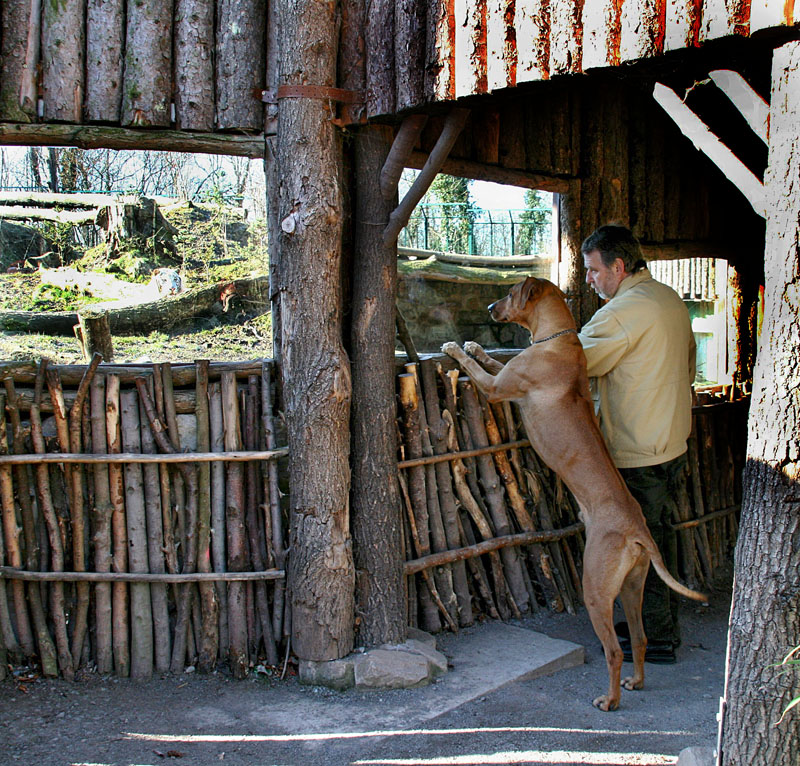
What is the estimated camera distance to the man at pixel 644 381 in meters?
5.07

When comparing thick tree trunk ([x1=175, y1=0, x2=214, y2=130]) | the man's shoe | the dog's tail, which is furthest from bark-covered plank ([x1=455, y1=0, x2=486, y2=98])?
the man's shoe

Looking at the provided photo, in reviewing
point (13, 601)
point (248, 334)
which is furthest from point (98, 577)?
point (248, 334)

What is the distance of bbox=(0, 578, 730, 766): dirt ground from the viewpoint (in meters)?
3.88

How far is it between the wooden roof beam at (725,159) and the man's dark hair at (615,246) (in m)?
1.43

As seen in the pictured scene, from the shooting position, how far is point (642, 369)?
5.09 m

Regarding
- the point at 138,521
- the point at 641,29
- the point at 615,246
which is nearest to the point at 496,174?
the point at 615,246

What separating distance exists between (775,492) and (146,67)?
4063mm

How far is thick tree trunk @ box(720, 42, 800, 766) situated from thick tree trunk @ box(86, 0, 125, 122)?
3.61m

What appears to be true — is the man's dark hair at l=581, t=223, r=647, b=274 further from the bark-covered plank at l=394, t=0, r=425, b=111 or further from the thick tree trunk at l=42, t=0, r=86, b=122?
the thick tree trunk at l=42, t=0, r=86, b=122

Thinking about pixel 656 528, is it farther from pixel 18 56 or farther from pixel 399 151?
pixel 18 56

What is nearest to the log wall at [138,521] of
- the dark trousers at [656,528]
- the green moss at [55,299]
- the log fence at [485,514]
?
the log fence at [485,514]

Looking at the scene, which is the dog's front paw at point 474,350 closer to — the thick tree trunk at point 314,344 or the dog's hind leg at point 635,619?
the thick tree trunk at point 314,344

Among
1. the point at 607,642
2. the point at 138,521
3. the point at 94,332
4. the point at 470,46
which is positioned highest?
the point at 470,46

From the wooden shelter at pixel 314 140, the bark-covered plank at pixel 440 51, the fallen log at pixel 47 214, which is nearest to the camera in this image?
the bark-covered plank at pixel 440 51
